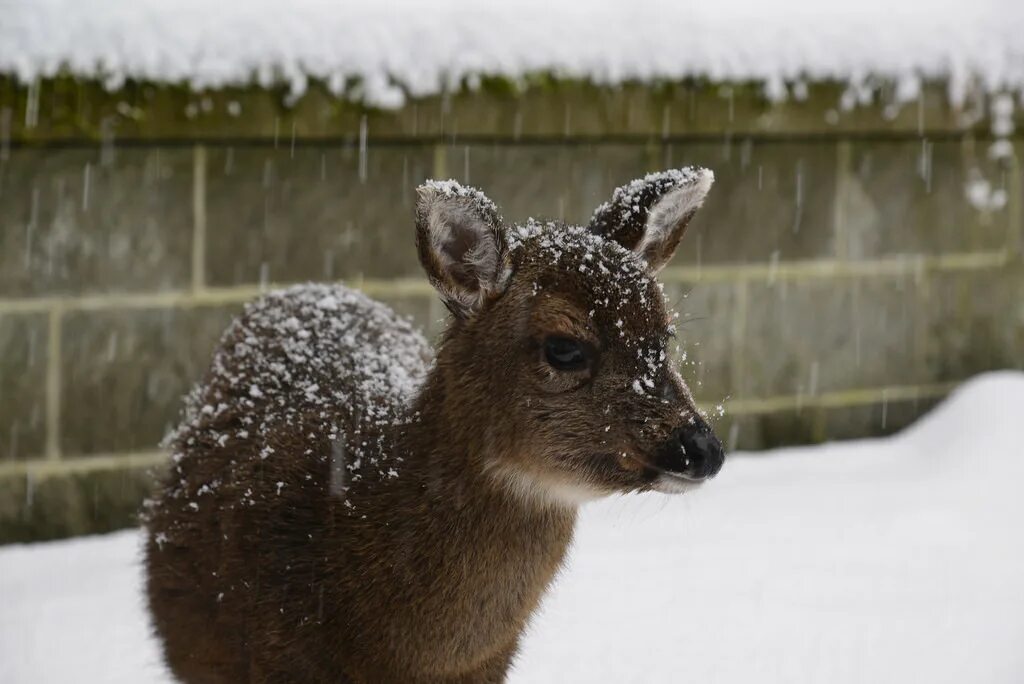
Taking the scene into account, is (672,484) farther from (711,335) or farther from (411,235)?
(711,335)

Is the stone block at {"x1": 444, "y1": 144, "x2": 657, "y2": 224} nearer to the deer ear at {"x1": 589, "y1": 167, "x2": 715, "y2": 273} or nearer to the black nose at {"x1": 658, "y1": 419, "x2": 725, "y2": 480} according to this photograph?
the deer ear at {"x1": 589, "y1": 167, "x2": 715, "y2": 273}

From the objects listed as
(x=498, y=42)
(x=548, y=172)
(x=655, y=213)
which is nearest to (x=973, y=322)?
(x=548, y=172)

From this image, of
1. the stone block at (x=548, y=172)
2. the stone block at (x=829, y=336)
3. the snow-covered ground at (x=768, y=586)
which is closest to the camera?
the snow-covered ground at (x=768, y=586)

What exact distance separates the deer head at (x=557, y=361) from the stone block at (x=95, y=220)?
220 centimetres

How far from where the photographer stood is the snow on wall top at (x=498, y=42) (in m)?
4.80

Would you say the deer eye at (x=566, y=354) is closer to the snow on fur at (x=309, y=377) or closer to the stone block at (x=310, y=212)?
the snow on fur at (x=309, y=377)

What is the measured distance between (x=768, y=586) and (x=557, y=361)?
2191 mm

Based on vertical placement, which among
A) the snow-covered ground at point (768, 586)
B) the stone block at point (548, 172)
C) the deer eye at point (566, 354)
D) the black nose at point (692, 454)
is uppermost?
the stone block at point (548, 172)

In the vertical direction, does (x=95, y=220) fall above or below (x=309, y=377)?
above

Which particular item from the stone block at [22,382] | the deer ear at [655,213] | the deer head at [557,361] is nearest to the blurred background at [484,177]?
the stone block at [22,382]

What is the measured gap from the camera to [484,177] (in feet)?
18.1

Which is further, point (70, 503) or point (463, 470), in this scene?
point (70, 503)

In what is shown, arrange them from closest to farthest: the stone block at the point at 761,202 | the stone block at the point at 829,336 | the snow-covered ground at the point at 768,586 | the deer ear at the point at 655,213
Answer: the deer ear at the point at 655,213 < the snow-covered ground at the point at 768,586 < the stone block at the point at 761,202 < the stone block at the point at 829,336

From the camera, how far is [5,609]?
4371 millimetres
